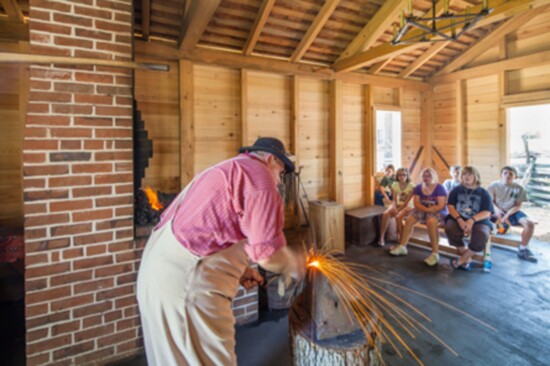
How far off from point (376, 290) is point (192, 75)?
129 inches

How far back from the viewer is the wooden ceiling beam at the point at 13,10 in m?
2.89

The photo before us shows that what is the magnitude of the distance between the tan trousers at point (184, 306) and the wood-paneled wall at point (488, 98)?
5.69 metres

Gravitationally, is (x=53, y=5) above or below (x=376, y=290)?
above

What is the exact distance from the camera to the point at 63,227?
6.00ft

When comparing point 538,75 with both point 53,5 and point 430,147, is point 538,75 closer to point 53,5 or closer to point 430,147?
point 430,147

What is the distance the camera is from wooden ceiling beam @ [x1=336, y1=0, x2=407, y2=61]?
3820 millimetres

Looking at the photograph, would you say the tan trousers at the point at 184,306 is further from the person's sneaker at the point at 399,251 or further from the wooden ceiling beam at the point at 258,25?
the person's sneaker at the point at 399,251

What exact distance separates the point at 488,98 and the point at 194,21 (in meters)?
5.07

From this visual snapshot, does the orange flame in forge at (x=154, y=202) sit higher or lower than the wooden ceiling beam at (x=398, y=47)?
lower

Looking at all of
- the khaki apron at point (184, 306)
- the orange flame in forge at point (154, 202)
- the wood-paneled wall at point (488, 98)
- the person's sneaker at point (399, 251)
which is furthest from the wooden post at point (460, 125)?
the khaki apron at point (184, 306)

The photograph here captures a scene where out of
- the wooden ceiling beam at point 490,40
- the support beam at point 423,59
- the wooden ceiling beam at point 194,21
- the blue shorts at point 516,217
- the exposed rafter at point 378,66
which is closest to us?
the wooden ceiling beam at point 194,21

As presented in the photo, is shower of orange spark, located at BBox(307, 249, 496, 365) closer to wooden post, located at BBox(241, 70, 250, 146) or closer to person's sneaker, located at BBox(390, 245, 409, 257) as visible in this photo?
person's sneaker, located at BBox(390, 245, 409, 257)

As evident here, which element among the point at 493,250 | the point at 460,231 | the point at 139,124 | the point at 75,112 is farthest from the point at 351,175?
the point at 75,112

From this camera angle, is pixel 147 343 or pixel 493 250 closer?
pixel 147 343
